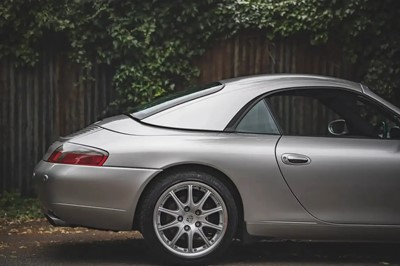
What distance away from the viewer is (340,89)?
19.8 ft

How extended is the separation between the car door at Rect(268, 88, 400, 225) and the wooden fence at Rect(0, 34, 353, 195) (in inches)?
133

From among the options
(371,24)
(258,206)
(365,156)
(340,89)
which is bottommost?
(258,206)

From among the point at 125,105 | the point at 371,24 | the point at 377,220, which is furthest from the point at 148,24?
the point at 377,220

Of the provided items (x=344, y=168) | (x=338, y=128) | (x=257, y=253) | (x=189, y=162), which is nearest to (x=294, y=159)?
(x=344, y=168)

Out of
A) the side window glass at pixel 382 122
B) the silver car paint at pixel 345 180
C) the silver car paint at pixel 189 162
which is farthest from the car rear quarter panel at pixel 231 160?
the side window glass at pixel 382 122

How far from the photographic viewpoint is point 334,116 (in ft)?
20.6

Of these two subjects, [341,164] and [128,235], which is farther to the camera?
[128,235]

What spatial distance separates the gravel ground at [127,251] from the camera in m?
5.93

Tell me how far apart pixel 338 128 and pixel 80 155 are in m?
2.04

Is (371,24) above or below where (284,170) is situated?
above

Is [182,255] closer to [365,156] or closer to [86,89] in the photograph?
[365,156]

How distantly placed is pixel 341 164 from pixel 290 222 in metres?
0.59

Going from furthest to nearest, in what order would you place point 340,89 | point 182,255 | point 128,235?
point 128,235, point 340,89, point 182,255

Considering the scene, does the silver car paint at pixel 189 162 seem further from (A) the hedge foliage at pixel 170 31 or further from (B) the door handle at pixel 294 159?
(A) the hedge foliage at pixel 170 31
